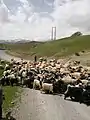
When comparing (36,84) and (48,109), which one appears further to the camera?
(36,84)

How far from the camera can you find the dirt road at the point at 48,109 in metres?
25.2

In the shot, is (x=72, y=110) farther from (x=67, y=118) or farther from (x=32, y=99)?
(x=32, y=99)

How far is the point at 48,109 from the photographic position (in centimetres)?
2808

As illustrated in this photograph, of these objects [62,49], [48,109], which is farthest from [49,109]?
[62,49]

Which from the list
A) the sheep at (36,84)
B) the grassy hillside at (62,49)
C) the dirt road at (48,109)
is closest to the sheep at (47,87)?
the dirt road at (48,109)

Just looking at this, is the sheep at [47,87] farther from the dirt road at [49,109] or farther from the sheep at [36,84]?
the sheep at [36,84]

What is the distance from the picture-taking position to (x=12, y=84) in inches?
1747

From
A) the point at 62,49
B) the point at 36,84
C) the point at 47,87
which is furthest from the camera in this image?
the point at 62,49

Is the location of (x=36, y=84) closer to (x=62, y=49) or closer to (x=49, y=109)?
(x=49, y=109)

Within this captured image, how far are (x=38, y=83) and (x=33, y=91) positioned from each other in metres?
1.99

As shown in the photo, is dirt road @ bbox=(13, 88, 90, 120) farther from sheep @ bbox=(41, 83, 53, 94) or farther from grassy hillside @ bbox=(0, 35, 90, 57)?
grassy hillside @ bbox=(0, 35, 90, 57)

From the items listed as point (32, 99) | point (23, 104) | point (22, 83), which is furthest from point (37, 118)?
point (22, 83)

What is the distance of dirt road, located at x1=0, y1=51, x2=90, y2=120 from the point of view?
2516 cm

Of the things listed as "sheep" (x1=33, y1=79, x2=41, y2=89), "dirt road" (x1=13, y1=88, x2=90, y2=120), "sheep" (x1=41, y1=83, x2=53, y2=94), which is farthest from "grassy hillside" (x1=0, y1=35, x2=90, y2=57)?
"dirt road" (x1=13, y1=88, x2=90, y2=120)
